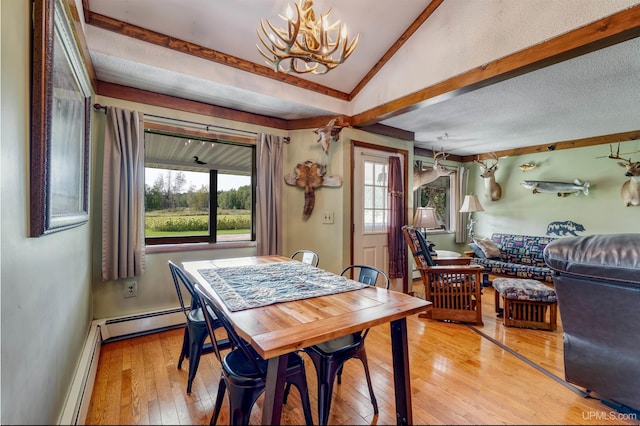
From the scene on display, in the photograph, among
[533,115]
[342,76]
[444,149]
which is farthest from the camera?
[444,149]

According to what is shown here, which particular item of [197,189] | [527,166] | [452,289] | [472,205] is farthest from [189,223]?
[527,166]

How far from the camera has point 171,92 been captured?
8.66 ft

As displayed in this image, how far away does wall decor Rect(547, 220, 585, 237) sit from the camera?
4.32 m

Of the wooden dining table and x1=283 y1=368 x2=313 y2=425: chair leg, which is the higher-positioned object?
the wooden dining table

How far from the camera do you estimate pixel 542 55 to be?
1763 mm

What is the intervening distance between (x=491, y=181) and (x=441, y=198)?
86 cm

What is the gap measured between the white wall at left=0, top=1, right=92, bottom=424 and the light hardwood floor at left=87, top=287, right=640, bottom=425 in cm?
37

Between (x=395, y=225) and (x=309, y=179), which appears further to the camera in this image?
(x=395, y=225)

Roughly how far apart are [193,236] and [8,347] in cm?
240

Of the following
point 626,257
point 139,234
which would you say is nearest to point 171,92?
point 139,234

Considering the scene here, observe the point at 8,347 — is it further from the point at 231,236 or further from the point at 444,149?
the point at 444,149

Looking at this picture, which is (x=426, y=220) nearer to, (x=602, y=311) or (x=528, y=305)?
(x=528, y=305)

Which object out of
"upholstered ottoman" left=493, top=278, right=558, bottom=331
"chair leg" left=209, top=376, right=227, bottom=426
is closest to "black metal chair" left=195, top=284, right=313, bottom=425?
"chair leg" left=209, top=376, right=227, bottom=426

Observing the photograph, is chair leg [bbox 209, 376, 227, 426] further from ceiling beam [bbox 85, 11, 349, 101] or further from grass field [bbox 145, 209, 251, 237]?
ceiling beam [bbox 85, 11, 349, 101]
